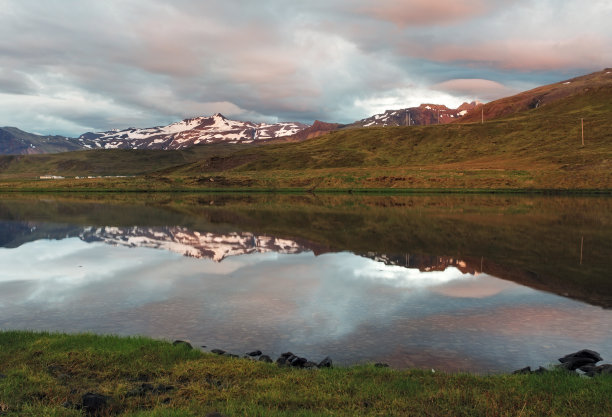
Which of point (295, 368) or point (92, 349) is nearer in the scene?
point (295, 368)

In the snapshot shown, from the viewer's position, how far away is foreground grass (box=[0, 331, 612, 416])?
441 inches

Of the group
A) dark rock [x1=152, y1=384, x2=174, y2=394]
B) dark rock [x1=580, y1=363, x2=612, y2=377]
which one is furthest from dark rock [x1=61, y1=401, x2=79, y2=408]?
dark rock [x1=580, y1=363, x2=612, y2=377]

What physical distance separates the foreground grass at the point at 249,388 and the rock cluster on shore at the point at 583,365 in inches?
40.8

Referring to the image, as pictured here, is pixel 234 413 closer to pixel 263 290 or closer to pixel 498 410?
pixel 498 410

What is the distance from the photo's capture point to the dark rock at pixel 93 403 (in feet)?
37.5

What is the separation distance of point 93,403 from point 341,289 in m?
16.8

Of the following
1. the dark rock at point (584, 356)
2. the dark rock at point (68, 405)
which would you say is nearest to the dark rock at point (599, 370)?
the dark rock at point (584, 356)

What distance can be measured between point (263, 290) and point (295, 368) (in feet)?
39.6

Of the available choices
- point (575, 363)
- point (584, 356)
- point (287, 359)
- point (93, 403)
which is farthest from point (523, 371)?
point (93, 403)

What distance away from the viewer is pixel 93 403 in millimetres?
11523

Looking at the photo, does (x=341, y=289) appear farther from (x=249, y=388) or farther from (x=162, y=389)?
(x=162, y=389)

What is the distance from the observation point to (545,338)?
18.1 m

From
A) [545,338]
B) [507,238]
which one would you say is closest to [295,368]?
[545,338]

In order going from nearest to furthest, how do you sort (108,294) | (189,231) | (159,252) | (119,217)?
(108,294) → (159,252) → (189,231) → (119,217)
